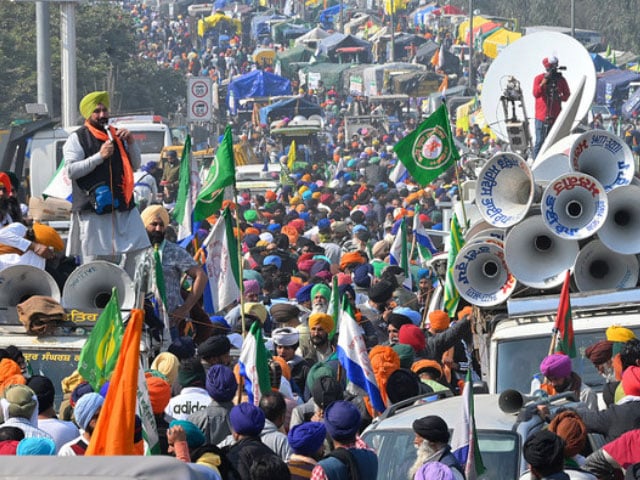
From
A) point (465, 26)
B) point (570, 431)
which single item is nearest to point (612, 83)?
point (465, 26)

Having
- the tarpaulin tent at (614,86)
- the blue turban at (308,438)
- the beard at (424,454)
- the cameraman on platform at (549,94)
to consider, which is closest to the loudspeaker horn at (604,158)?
the cameraman on platform at (549,94)

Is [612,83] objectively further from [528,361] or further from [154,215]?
[528,361]

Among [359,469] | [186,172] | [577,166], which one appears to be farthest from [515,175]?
[359,469]

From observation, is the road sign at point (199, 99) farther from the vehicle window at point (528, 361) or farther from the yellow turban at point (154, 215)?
the vehicle window at point (528, 361)

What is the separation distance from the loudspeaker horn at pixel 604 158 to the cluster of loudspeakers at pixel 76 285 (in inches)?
152

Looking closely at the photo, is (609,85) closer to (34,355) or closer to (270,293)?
(270,293)

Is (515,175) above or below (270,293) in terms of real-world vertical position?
above

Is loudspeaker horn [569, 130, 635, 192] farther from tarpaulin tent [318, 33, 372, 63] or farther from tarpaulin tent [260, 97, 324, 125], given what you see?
tarpaulin tent [318, 33, 372, 63]

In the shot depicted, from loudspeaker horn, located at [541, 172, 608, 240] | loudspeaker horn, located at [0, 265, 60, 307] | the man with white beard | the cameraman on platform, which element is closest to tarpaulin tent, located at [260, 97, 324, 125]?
the cameraman on platform

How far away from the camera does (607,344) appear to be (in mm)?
11023

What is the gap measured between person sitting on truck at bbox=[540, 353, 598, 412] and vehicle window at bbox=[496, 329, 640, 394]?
93 centimetres

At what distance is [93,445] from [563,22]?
8417 centimetres

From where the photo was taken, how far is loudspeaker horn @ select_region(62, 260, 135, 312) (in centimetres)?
1220

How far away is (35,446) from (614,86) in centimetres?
4887
